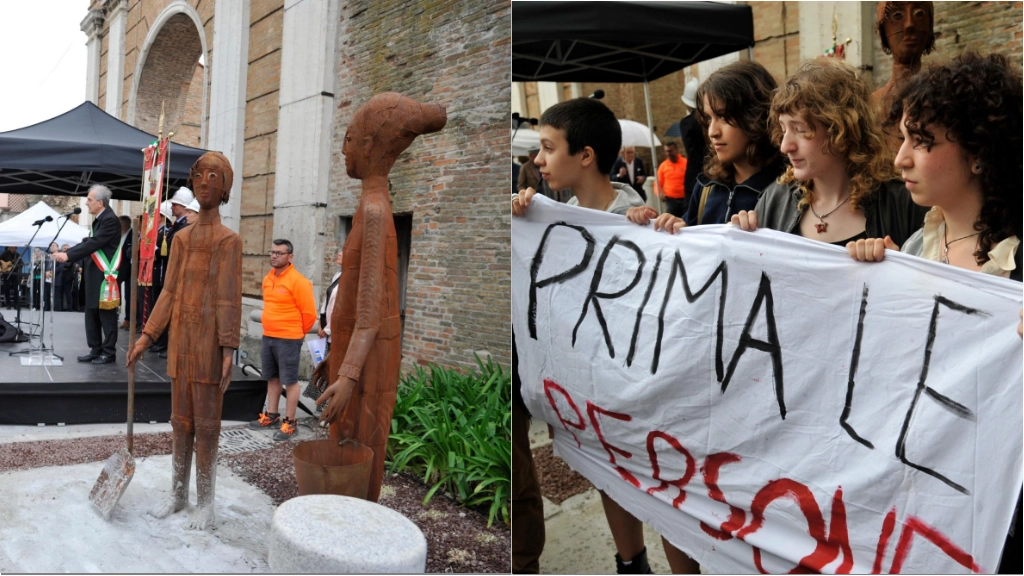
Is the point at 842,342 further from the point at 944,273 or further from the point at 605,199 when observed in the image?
the point at 605,199

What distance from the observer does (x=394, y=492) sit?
4.73m

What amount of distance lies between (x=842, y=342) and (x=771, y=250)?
0.40 m

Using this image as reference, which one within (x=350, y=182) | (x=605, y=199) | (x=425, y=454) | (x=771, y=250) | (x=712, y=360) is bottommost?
(x=425, y=454)

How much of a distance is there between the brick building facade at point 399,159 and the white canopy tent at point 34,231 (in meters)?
4.34

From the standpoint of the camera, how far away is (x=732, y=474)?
2.68 m

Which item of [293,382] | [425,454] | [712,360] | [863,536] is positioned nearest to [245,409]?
[293,382]

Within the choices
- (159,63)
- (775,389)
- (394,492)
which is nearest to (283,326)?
(394,492)

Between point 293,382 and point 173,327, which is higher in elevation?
point 173,327

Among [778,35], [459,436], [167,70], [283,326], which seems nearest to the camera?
[459,436]

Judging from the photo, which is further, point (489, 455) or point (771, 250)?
point (489, 455)

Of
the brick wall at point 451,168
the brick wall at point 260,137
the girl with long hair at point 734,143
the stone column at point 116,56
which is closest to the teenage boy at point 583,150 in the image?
the girl with long hair at point 734,143

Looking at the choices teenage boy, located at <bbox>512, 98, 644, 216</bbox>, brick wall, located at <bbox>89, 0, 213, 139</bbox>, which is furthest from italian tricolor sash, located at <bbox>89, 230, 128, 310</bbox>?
teenage boy, located at <bbox>512, 98, 644, 216</bbox>

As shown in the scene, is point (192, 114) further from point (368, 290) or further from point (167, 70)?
point (368, 290)

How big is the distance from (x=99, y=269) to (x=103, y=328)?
0.66 m
